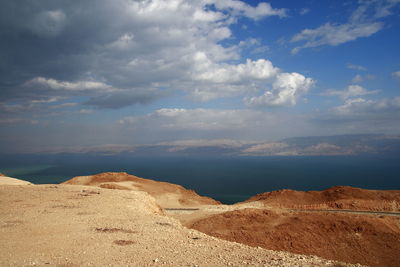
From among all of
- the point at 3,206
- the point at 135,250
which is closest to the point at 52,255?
the point at 135,250

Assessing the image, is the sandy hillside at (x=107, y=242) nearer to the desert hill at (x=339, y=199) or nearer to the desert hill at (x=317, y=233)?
the desert hill at (x=317, y=233)

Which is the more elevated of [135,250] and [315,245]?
[135,250]

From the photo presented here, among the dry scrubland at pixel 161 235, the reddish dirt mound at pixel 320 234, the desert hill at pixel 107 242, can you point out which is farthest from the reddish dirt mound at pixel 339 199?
the desert hill at pixel 107 242

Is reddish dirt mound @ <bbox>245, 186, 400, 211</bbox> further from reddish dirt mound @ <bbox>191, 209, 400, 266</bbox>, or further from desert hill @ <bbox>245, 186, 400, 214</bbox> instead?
reddish dirt mound @ <bbox>191, 209, 400, 266</bbox>

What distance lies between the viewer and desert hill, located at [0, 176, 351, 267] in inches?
383

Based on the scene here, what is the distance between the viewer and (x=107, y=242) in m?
11.5

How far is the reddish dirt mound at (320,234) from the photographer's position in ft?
60.9

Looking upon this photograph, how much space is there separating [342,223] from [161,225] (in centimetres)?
1562

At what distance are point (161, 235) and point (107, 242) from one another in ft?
8.51

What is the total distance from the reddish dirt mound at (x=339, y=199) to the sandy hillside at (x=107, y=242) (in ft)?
94.8

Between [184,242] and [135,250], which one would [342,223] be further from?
[135,250]

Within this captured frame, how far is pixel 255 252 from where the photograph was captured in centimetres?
1116

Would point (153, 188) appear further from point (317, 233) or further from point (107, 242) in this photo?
point (107, 242)

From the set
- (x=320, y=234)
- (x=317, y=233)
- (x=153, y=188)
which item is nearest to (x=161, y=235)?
(x=317, y=233)
